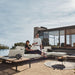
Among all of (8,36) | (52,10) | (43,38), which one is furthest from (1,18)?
(43,38)

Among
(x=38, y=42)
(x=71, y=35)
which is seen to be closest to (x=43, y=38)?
(x=71, y=35)

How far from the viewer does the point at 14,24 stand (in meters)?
9.24

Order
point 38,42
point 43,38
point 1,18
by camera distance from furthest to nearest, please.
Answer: point 43,38, point 1,18, point 38,42

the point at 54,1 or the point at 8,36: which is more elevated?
the point at 54,1

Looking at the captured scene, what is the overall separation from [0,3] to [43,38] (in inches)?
274

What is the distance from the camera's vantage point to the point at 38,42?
5.93 m

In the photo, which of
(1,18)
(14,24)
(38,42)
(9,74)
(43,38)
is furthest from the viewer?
A: (43,38)

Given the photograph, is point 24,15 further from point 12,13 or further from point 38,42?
point 38,42

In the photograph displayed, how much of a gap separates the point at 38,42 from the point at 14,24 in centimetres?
436

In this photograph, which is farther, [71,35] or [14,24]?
[71,35]

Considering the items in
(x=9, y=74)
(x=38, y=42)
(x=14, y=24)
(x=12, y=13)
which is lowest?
(x=9, y=74)

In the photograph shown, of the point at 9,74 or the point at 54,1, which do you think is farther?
the point at 54,1

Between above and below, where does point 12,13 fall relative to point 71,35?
above

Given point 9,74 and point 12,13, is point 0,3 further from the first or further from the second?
point 9,74
